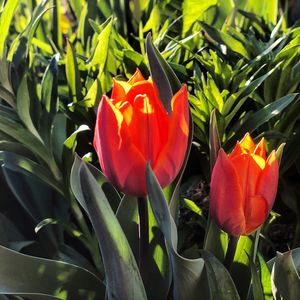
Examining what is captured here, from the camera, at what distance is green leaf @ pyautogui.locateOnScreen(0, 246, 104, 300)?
65 cm

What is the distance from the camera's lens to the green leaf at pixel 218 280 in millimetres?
644

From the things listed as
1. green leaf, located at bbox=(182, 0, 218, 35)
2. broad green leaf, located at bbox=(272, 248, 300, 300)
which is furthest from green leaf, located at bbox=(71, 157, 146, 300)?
green leaf, located at bbox=(182, 0, 218, 35)

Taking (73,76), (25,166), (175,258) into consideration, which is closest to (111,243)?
(175,258)

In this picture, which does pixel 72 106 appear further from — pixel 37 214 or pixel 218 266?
pixel 218 266

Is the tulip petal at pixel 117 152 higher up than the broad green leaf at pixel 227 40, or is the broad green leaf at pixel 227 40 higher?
the broad green leaf at pixel 227 40

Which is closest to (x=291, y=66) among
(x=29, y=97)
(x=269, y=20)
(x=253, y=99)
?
→ (x=253, y=99)

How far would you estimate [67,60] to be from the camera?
0.93m

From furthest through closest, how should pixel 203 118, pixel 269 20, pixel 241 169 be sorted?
pixel 269 20 < pixel 203 118 < pixel 241 169

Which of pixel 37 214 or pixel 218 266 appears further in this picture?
pixel 37 214

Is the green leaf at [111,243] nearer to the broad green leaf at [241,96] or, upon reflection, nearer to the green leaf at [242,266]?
the green leaf at [242,266]

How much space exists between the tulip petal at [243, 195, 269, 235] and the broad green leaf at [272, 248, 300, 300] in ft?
0.15

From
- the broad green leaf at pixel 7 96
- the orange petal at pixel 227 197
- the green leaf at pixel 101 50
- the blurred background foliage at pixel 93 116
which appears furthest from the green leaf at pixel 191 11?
the orange petal at pixel 227 197

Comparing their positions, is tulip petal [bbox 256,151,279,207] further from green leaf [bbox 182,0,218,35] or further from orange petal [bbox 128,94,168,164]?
green leaf [bbox 182,0,218,35]

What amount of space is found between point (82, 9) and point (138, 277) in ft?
2.44
